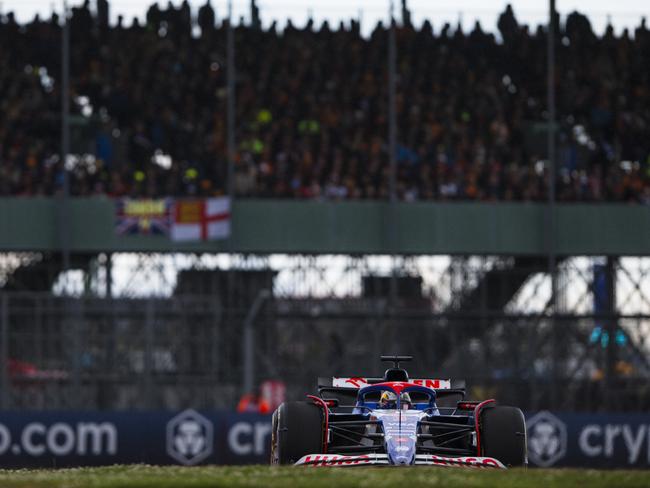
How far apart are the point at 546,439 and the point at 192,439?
224 inches

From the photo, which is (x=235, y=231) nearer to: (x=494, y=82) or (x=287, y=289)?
(x=287, y=289)

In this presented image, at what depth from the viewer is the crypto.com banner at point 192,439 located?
23719mm

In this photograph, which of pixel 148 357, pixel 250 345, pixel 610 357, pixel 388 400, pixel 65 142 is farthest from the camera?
pixel 65 142

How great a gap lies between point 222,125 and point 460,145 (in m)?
5.50

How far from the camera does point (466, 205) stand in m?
34.3

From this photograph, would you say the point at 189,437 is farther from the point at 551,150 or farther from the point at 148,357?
the point at 551,150

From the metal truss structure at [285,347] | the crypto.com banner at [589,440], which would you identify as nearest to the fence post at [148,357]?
the metal truss structure at [285,347]

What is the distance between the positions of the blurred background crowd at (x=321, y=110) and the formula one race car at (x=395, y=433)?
63.8ft

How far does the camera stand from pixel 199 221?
109 feet

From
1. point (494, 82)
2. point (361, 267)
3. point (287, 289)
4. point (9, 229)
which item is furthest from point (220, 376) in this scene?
point (494, 82)

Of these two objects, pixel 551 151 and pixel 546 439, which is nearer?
pixel 546 439

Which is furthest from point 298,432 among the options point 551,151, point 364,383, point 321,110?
point 321,110

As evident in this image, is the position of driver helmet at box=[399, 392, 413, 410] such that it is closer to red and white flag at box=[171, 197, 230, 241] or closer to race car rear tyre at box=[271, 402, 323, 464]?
race car rear tyre at box=[271, 402, 323, 464]

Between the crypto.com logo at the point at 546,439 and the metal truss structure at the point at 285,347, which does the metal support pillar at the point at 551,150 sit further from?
the crypto.com logo at the point at 546,439
